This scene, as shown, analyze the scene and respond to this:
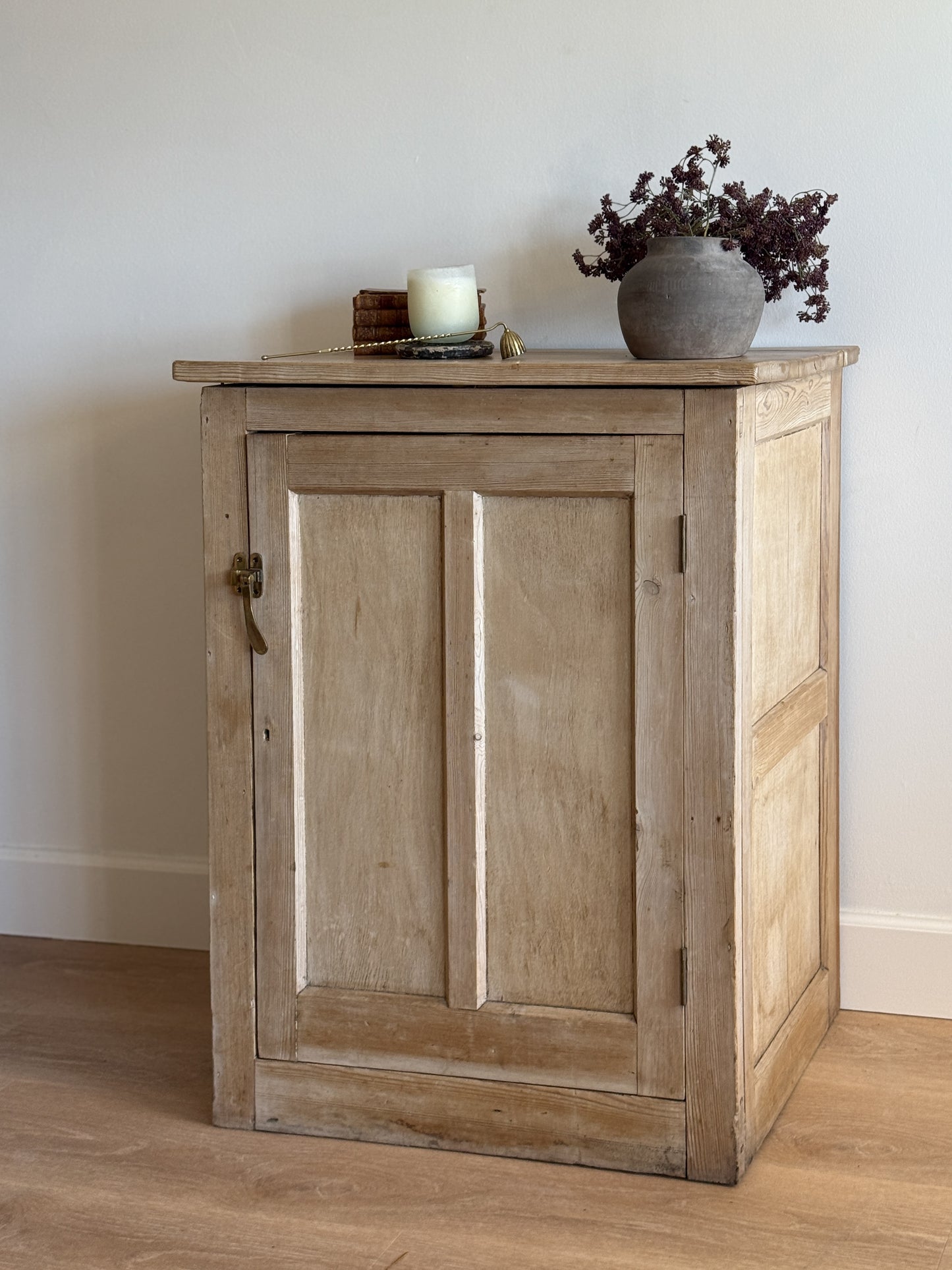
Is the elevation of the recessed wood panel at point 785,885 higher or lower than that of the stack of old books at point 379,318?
lower

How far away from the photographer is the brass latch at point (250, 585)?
6.24 ft

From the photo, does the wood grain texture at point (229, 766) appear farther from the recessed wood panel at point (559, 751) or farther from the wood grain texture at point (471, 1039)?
the recessed wood panel at point (559, 751)

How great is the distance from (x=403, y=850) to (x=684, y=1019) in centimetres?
40

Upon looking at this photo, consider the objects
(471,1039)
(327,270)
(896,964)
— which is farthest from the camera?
(327,270)

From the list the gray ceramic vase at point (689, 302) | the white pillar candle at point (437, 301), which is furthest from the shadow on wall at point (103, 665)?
the gray ceramic vase at point (689, 302)

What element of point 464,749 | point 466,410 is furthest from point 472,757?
point 466,410

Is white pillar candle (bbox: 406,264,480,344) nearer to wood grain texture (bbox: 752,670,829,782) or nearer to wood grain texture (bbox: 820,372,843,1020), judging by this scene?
wood grain texture (bbox: 820,372,843,1020)

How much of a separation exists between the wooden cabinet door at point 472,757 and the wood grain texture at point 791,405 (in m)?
0.16

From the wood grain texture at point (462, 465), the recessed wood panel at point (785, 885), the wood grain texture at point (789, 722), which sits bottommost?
the recessed wood panel at point (785, 885)

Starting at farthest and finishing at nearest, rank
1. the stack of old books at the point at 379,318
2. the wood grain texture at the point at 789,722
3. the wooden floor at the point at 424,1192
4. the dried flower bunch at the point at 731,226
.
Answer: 1. the stack of old books at the point at 379,318
2. the dried flower bunch at the point at 731,226
3. the wood grain texture at the point at 789,722
4. the wooden floor at the point at 424,1192

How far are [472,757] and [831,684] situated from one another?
68 cm

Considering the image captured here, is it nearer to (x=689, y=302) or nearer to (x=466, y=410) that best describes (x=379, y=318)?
(x=466, y=410)

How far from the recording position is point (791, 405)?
1969mm

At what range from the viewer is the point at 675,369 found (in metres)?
1.72
